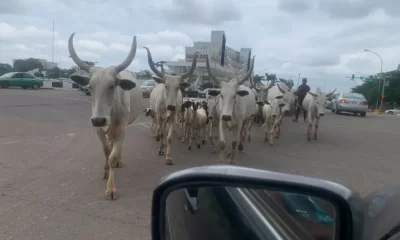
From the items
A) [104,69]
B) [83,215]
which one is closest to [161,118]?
[104,69]

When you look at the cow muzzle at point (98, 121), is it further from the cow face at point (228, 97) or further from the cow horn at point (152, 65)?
the cow horn at point (152, 65)

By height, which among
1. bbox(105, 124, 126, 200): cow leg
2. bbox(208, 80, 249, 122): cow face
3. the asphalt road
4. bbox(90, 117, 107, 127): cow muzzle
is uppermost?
bbox(208, 80, 249, 122): cow face

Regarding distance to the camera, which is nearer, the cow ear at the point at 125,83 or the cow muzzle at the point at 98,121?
the cow muzzle at the point at 98,121

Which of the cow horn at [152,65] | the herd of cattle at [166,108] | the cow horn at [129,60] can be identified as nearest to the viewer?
the herd of cattle at [166,108]

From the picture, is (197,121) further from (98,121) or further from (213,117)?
(98,121)

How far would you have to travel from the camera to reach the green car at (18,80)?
1374 inches

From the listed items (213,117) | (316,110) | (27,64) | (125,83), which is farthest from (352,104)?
Result: (27,64)

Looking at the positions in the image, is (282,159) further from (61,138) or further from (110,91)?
(61,138)

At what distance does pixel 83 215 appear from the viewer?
4.91 metres

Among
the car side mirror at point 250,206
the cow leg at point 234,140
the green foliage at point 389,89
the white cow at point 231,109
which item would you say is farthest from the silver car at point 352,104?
the green foliage at point 389,89

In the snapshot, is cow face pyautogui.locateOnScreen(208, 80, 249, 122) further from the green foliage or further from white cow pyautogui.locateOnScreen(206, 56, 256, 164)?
the green foliage

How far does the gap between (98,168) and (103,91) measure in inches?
88.3

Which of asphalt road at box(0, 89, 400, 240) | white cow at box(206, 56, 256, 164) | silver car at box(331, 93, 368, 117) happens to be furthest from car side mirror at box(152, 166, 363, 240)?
silver car at box(331, 93, 368, 117)

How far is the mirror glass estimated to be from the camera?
63.1 inches
